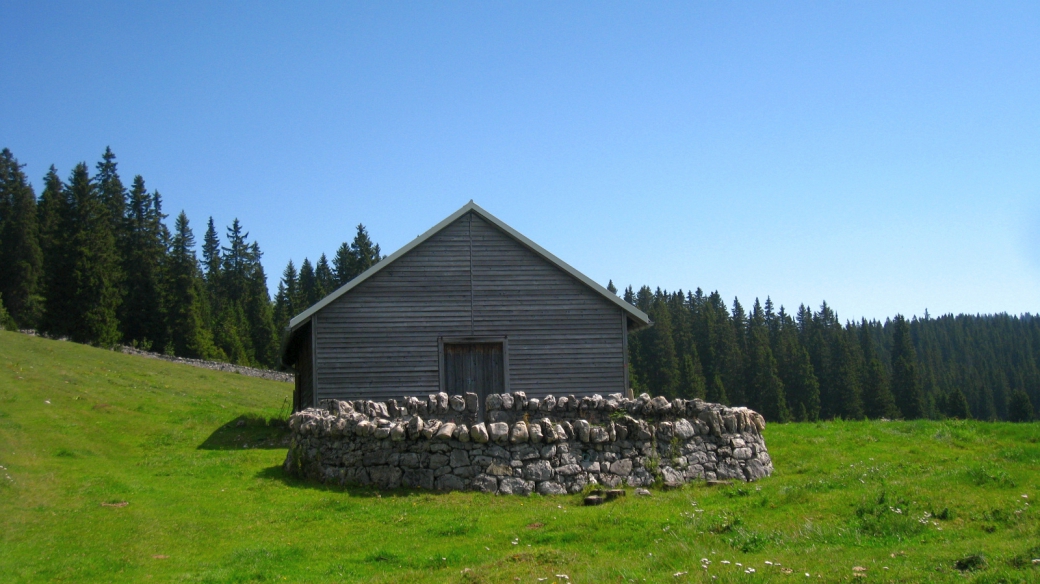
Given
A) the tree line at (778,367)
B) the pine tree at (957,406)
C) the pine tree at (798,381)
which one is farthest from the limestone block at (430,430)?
the pine tree at (957,406)

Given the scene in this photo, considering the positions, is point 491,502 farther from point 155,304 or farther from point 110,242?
point 155,304

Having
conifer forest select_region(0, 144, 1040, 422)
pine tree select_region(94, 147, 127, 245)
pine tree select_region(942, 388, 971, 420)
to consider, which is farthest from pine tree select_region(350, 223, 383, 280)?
pine tree select_region(942, 388, 971, 420)

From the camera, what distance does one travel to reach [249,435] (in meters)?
23.0

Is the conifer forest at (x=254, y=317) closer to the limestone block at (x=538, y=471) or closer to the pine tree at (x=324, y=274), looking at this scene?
the pine tree at (x=324, y=274)

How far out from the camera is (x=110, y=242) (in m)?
60.2

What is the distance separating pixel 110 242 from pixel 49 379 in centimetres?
3659

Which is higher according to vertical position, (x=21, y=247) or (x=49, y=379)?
(x=21, y=247)

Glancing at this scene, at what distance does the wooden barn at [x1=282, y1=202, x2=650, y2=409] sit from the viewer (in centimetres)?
2211

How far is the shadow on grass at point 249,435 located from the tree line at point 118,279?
31.4 meters

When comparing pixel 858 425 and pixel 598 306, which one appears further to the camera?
pixel 598 306

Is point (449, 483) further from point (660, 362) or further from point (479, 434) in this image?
point (660, 362)

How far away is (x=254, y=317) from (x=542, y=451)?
81.4 metres

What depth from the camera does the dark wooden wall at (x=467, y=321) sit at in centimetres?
2211

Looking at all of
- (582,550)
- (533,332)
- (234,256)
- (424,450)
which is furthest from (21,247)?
(582,550)
